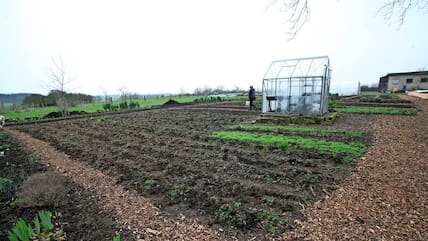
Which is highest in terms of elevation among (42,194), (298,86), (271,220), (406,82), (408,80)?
(408,80)

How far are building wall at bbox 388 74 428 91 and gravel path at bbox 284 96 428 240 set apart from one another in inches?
1540

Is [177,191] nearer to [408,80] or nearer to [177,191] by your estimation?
[177,191]

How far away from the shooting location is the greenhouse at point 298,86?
→ 10711mm

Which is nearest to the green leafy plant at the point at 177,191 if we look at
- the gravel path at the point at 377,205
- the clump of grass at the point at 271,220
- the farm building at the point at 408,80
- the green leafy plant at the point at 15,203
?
the clump of grass at the point at 271,220

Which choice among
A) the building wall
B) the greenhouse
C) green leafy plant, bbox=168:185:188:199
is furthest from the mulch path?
the building wall

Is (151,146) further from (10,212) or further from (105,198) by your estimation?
(10,212)

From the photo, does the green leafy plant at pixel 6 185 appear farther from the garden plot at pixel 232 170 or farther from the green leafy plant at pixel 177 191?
the green leafy plant at pixel 177 191

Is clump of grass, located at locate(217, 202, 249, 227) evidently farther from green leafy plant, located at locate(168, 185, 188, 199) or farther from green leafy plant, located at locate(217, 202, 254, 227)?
green leafy plant, located at locate(168, 185, 188, 199)

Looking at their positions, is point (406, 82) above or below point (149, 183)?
above

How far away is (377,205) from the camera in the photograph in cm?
311

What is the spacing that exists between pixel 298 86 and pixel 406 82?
37.0 meters

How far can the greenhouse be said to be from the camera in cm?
1071

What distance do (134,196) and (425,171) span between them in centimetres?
594

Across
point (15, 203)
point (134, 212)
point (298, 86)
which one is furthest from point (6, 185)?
point (298, 86)
